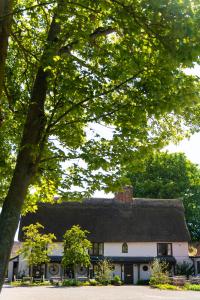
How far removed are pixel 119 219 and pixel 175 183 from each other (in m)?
11.9

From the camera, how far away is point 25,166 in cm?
760

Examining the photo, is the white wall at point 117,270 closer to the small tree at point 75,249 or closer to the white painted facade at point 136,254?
the white painted facade at point 136,254

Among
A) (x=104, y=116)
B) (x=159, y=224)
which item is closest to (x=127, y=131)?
(x=104, y=116)

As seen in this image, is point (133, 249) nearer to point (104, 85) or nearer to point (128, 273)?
point (128, 273)

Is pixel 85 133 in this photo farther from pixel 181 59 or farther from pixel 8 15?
pixel 181 59

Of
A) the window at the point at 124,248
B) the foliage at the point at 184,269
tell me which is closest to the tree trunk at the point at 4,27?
the foliage at the point at 184,269

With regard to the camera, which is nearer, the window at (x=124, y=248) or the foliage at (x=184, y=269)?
the foliage at (x=184, y=269)

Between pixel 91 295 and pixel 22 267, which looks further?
pixel 22 267

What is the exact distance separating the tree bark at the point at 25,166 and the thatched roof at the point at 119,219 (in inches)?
1406

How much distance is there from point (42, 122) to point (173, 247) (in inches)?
1497

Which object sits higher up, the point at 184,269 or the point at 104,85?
the point at 104,85

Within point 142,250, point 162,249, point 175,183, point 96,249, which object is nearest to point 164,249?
point 162,249

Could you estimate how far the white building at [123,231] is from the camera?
41.5 meters

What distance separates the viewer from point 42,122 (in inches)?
320
